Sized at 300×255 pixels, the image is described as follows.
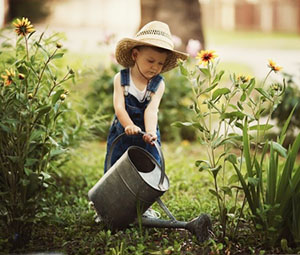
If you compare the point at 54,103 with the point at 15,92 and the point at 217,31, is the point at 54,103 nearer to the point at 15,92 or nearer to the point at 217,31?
the point at 15,92

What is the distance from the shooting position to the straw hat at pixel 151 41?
3607 mm

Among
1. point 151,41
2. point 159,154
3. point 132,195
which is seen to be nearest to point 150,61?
point 151,41

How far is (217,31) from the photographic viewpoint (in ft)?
75.6

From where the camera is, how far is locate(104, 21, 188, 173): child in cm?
365

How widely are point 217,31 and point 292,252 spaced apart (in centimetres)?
2041

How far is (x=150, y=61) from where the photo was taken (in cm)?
369

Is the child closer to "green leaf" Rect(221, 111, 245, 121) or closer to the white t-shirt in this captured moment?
the white t-shirt

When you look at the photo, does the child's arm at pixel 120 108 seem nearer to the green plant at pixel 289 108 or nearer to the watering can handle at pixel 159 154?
the watering can handle at pixel 159 154

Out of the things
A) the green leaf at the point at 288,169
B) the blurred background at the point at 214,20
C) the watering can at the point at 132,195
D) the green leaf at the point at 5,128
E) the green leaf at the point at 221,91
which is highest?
the green leaf at the point at 221,91

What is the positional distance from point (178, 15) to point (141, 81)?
194 inches

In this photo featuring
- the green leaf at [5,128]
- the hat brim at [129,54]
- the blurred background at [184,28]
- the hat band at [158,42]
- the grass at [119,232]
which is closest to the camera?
the green leaf at [5,128]

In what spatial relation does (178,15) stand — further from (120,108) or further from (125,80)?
(120,108)

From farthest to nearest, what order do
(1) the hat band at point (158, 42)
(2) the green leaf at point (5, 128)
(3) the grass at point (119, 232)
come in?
(1) the hat band at point (158, 42), (3) the grass at point (119, 232), (2) the green leaf at point (5, 128)

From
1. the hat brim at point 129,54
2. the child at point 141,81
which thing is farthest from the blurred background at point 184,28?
the child at point 141,81
